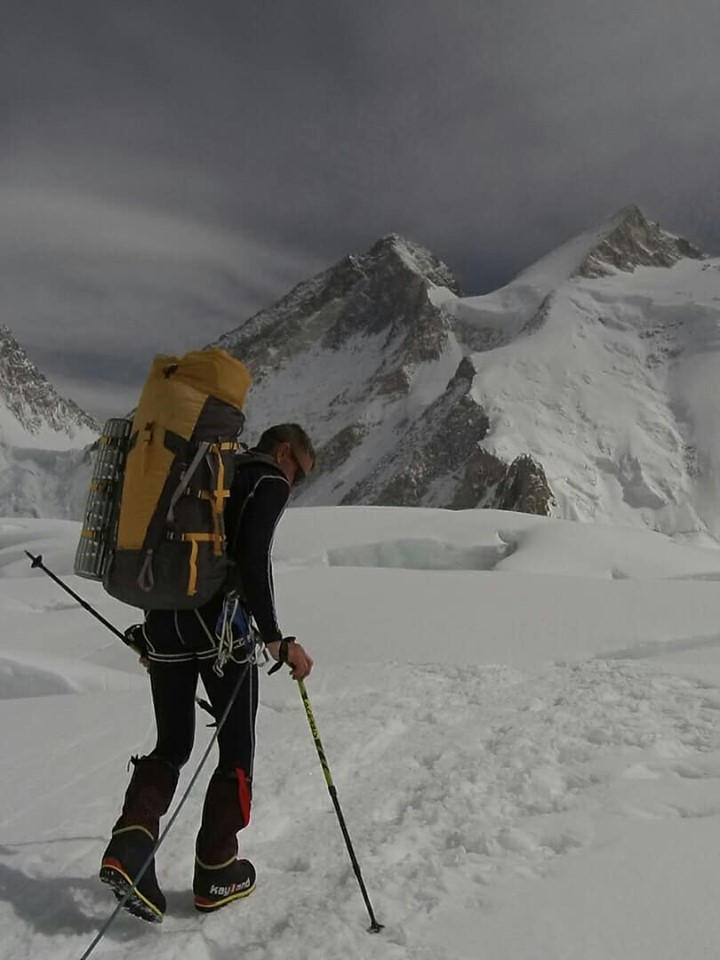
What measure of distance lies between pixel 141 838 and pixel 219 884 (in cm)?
37

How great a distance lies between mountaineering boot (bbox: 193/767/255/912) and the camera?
115 inches

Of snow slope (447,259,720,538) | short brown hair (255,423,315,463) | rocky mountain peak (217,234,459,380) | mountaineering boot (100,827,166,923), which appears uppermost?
rocky mountain peak (217,234,459,380)

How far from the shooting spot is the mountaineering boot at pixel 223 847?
2.92m

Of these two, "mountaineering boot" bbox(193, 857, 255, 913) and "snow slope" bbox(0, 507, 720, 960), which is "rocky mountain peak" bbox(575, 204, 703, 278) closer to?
"snow slope" bbox(0, 507, 720, 960)

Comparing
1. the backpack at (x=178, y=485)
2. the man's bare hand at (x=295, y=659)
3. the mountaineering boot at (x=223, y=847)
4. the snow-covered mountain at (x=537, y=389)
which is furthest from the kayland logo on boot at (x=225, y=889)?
the snow-covered mountain at (x=537, y=389)

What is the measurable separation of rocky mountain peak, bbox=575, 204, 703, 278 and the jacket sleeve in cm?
14082

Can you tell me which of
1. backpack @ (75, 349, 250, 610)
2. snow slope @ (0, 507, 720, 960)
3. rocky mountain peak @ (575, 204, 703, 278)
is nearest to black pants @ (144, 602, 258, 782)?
backpack @ (75, 349, 250, 610)

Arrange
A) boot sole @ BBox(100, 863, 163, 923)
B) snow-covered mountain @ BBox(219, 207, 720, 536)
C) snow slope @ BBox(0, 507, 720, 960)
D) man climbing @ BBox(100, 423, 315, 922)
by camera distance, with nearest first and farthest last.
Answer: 1. snow slope @ BBox(0, 507, 720, 960)
2. boot sole @ BBox(100, 863, 163, 923)
3. man climbing @ BBox(100, 423, 315, 922)
4. snow-covered mountain @ BBox(219, 207, 720, 536)

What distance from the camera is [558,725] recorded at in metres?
4.65

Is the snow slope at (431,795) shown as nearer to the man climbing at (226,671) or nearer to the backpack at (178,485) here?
the man climbing at (226,671)

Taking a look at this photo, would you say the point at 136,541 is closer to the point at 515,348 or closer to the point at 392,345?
the point at 515,348

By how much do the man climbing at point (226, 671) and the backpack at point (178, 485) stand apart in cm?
11

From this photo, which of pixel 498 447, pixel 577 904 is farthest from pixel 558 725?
pixel 498 447

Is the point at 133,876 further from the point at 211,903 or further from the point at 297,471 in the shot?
the point at 297,471
